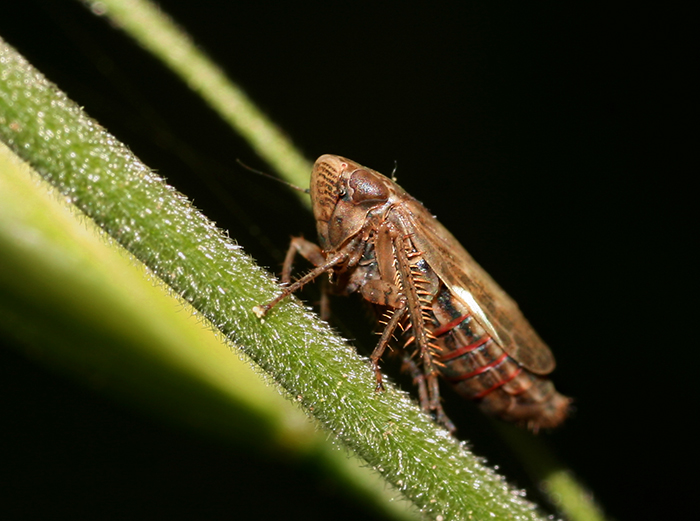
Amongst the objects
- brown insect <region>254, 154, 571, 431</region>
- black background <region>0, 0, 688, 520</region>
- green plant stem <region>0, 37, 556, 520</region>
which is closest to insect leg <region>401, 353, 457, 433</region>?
brown insect <region>254, 154, 571, 431</region>

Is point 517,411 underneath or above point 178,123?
underneath

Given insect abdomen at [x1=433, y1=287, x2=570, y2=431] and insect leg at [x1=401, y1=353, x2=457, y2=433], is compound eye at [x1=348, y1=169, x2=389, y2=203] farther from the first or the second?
insect leg at [x1=401, y1=353, x2=457, y2=433]

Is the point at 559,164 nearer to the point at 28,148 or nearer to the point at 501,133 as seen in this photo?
the point at 501,133

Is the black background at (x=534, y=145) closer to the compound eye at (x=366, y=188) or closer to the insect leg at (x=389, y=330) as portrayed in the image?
the compound eye at (x=366, y=188)

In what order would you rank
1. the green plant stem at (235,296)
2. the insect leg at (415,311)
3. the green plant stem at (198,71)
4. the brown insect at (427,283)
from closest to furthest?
the green plant stem at (235,296) < the green plant stem at (198,71) < the insect leg at (415,311) < the brown insect at (427,283)

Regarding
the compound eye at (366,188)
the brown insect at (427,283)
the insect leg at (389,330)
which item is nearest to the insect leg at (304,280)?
the brown insect at (427,283)

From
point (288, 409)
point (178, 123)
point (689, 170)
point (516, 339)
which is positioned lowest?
point (288, 409)

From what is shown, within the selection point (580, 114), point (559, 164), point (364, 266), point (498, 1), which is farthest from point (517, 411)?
point (498, 1)
